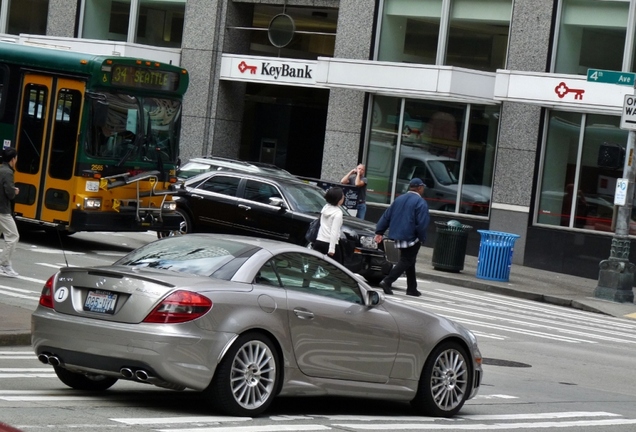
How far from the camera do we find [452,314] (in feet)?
58.1

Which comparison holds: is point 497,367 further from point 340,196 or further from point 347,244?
point 347,244

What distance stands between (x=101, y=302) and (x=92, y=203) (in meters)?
11.3

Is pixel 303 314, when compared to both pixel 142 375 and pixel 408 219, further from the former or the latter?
pixel 408 219

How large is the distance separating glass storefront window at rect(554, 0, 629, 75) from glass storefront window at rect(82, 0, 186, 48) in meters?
11.4

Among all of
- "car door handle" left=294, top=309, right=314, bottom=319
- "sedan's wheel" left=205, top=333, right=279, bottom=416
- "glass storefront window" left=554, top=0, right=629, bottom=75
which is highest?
"glass storefront window" left=554, top=0, right=629, bottom=75

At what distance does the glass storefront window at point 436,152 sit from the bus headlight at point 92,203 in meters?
10.8

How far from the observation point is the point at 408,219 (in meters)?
19.0

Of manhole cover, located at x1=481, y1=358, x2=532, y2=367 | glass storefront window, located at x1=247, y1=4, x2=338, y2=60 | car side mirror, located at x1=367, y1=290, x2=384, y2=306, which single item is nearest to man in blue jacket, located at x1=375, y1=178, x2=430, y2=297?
manhole cover, located at x1=481, y1=358, x2=532, y2=367

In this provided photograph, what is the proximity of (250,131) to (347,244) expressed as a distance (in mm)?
16045

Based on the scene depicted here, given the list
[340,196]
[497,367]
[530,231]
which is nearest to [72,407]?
[497,367]

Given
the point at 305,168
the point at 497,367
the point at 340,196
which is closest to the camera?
the point at 497,367

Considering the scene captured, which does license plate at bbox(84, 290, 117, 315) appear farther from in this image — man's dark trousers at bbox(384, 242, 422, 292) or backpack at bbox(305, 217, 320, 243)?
man's dark trousers at bbox(384, 242, 422, 292)

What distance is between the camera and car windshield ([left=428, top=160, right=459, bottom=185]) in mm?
28391

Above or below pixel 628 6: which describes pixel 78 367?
below
